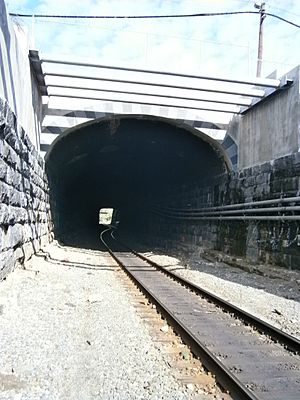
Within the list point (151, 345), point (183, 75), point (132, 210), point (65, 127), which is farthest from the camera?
point (132, 210)

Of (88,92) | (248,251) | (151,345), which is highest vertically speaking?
(88,92)

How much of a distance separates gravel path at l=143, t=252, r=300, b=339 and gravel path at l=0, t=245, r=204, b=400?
211 cm

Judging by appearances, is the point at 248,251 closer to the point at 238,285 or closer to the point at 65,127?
the point at 238,285

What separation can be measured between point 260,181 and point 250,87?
9.95 ft

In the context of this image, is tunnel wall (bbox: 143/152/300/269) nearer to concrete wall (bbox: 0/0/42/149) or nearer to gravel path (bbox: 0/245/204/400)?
gravel path (bbox: 0/245/204/400)

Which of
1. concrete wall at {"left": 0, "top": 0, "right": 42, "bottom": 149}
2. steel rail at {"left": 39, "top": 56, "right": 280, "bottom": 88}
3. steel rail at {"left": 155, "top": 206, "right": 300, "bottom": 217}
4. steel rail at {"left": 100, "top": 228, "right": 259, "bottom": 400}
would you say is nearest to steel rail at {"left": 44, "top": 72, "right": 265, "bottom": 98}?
steel rail at {"left": 39, "top": 56, "right": 280, "bottom": 88}

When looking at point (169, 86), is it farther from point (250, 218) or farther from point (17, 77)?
point (17, 77)

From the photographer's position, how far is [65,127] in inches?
545

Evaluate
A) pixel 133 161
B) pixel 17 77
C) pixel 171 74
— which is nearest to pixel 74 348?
pixel 17 77

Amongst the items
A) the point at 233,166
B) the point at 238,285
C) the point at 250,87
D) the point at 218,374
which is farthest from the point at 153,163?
the point at 218,374

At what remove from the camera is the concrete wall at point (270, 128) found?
442 inches

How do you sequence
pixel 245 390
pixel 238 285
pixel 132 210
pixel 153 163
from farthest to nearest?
pixel 132 210, pixel 153 163, pixel 238 285, pixel 245 390

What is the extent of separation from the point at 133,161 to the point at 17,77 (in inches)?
555

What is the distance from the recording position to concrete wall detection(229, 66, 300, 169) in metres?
11.2
